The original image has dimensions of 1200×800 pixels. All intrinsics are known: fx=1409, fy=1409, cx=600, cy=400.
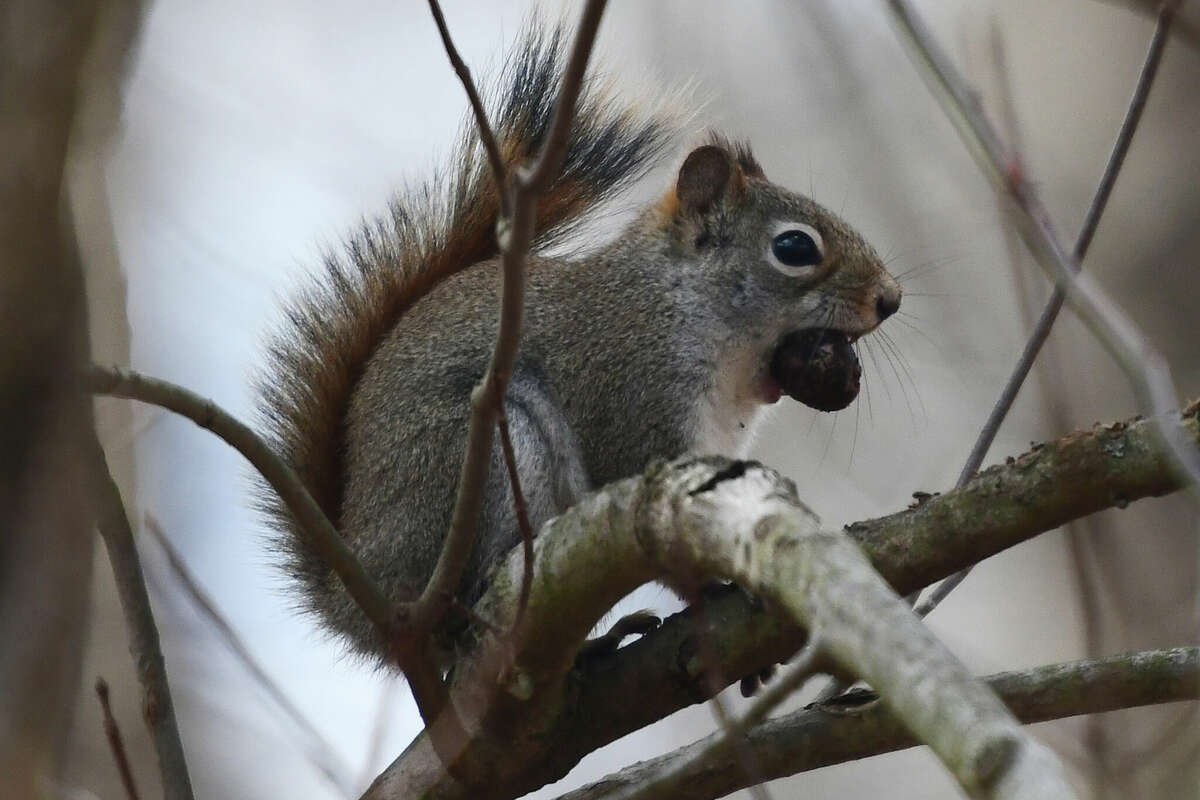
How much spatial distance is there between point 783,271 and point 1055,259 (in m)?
1.69

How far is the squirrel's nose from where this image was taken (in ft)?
9.16

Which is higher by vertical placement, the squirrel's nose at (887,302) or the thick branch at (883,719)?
the squirrel's nose at (887,302)

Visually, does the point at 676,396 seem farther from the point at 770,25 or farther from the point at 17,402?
the point at 770,25

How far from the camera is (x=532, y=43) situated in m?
2.97

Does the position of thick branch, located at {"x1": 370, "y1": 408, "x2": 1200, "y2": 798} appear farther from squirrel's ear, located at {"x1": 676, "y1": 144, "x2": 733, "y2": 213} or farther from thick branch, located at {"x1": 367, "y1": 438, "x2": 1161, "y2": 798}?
squirrel's ear, located at {"x1": 676, "y1": 144, "x2": 733, "y2": 213}

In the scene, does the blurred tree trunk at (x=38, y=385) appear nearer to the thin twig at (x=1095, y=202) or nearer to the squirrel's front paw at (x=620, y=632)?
the thin twig at (x=1095, y=202)

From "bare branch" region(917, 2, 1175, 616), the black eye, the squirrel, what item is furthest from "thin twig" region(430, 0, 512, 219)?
Answer: the black eye

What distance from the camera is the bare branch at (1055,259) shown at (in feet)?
3.38

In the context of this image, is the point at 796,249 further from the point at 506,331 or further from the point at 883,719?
the point at 506,331

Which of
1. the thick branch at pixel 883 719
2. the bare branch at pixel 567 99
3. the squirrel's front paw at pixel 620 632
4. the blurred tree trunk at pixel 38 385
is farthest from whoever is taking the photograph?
the squirrel's front paw at pixel 620 632

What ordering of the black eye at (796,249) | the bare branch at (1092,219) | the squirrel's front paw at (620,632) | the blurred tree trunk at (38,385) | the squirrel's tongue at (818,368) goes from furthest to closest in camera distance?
the black eye at (796,249) < the squirrel's tongue at (818,368) < the squirrel's front paw at (620,632) < the bare branch at (1092,219) < the blurred tree trunk at (38,385)

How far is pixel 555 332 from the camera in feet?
9.07

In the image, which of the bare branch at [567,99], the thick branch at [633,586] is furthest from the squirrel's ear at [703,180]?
the bare branch at [567,99]

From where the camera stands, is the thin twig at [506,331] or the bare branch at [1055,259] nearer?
the bare branch at [1055,259]
